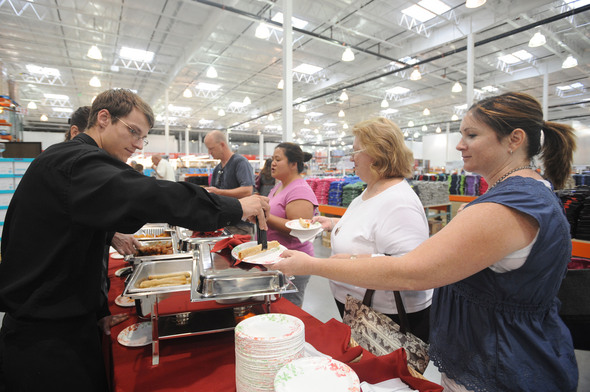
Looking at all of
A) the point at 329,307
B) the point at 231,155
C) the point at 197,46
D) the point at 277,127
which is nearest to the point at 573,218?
the point at 329,307

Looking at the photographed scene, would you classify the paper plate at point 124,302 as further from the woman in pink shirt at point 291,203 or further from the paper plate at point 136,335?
the woman in pink shirt at point 291,203

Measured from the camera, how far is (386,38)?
32.1 ft

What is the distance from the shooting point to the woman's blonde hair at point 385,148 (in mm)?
1742

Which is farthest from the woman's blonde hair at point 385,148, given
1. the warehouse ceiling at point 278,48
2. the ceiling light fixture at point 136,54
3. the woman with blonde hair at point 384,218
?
the ceiling light fixture at point 136,54

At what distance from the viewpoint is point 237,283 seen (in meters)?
1.08

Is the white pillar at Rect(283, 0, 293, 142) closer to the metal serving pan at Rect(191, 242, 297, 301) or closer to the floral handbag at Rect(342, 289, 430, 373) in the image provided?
the floral handbag at Rect(342, 289, 430, 373)

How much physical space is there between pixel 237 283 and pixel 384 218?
878mm

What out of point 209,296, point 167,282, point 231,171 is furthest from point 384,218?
point 231,171

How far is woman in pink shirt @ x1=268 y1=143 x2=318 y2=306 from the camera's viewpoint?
7.57 feet

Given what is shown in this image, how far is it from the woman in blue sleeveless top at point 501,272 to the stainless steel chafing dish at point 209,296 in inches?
4.4

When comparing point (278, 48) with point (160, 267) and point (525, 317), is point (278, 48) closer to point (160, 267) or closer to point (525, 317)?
point (160, 267)

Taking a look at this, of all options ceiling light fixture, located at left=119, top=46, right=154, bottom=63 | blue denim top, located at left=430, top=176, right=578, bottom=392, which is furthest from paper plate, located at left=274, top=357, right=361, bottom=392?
ceiling light fixture, located at left=119, top=46, right=154, bottom=63

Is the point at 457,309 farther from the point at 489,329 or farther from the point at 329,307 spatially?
the point at 329,307

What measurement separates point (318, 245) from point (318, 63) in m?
7.56
